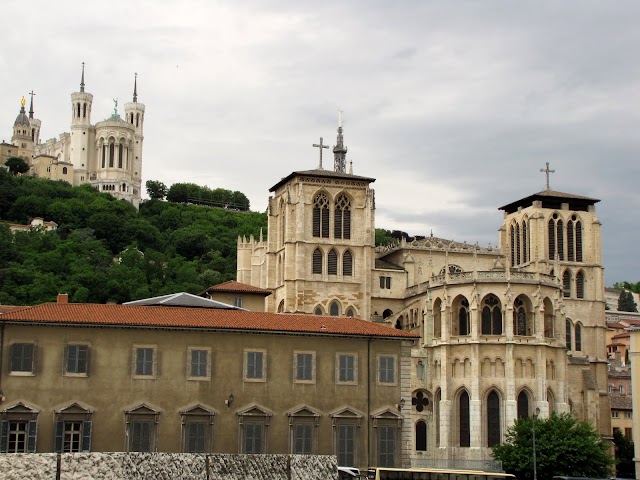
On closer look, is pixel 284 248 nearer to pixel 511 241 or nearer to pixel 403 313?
pixel 403 313

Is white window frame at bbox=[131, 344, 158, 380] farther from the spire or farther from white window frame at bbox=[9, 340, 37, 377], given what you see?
the spire

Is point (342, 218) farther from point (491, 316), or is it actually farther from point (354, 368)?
point (354, 368)

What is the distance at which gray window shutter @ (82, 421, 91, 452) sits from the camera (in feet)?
172

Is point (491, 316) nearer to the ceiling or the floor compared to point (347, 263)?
nearer to the floor

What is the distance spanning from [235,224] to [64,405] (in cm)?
13409

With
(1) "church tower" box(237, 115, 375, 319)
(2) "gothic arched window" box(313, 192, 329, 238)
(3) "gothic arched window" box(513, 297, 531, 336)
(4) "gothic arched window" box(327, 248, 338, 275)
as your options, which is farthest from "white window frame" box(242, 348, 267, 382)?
(2) "gothic arched window" box(313, 192, 329, 238)

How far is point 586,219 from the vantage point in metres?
101

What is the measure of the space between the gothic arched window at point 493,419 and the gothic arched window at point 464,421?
1545 millimetres

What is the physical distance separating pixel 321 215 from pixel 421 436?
69.2ft

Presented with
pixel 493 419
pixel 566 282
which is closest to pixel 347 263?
pixel 493 419

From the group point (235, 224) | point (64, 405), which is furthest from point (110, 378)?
point (235, 224)

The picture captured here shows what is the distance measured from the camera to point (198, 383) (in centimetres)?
5472

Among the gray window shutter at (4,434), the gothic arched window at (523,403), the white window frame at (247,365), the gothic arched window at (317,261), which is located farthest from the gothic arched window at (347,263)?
the gray window shutter at (4,434)

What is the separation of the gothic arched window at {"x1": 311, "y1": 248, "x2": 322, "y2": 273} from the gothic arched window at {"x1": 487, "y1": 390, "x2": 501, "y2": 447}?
63.3 feet
